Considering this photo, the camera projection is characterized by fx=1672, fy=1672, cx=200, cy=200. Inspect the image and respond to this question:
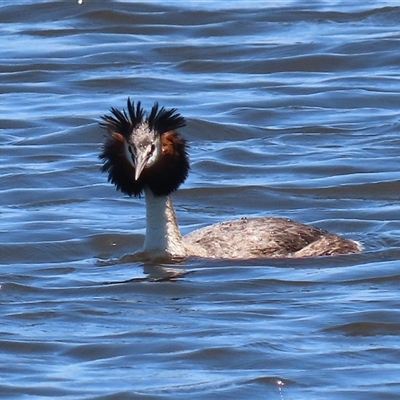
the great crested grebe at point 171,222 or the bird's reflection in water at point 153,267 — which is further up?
the great crested grebe at point 171,222

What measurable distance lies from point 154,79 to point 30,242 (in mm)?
7874

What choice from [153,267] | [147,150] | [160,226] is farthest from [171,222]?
[147,150]

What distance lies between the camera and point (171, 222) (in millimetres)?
14180

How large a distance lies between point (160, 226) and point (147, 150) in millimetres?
757

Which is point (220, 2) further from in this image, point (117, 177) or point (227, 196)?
point (117, 177)

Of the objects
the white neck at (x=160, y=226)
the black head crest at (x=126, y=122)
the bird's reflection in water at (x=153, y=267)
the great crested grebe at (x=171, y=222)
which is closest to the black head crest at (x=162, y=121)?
the great crested grebe at (x=171, y=222)

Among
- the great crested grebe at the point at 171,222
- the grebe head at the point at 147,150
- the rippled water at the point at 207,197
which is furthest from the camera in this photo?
the great crested grebe at the point at 171,222

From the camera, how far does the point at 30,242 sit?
14.9m

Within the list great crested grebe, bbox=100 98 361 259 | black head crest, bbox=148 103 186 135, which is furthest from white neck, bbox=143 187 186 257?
black head crest, bbox=148 103 186 135

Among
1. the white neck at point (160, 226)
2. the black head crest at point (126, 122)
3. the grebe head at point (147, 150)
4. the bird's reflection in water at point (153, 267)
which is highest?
the black head crest at point (126, 122)

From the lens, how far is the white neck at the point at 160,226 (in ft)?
46.3

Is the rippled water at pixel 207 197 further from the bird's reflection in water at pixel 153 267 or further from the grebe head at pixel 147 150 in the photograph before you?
the grebe head at pixel 147 150

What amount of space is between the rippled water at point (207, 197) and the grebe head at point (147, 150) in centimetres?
72

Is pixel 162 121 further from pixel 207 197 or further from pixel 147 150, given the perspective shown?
pixel 207 197
